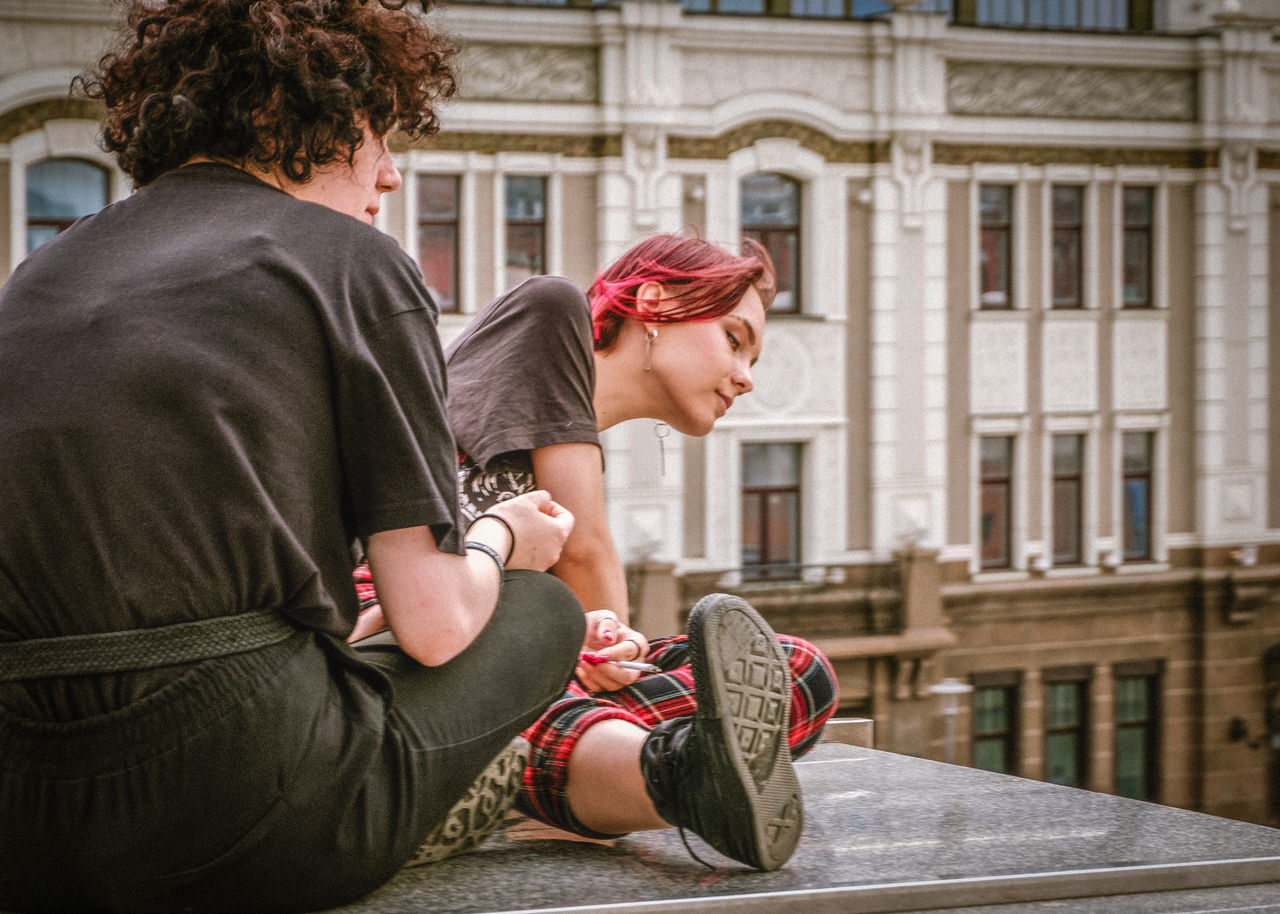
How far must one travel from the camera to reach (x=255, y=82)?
1550 millimetres

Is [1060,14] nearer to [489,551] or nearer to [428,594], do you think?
[489,551]

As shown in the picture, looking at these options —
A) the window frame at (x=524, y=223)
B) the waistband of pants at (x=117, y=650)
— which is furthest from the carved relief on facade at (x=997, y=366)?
the waistband of pants at (x=117, y=650)

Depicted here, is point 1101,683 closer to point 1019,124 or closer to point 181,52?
point 1019,124

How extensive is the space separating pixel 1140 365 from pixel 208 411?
51.4 feet

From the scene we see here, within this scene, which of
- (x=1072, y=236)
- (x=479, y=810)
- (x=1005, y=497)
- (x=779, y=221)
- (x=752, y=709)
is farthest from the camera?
(x=1072, y=236)

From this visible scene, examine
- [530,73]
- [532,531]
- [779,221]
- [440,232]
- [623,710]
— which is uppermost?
[530,73]

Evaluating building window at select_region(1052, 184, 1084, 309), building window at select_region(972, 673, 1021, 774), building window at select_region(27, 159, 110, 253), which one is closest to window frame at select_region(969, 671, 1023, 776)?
building window at select_region(972, 673, 1021, 774)

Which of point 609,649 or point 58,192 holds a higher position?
point 58,192

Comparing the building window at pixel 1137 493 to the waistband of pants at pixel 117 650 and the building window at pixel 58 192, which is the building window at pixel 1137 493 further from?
the waistband of pants at pixel 117 650

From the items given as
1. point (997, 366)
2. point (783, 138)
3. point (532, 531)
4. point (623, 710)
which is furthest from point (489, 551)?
point (997, 366)

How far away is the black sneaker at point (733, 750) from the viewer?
5.85 ft

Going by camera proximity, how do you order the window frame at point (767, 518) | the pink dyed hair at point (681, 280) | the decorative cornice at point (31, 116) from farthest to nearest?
the window frame at point (767, 518) < the decorative cornice at point (31, 116) < the pink dyed hair at point (681, 280)

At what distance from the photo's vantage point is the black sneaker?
1783mm

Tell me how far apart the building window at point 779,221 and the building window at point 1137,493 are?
411cm
